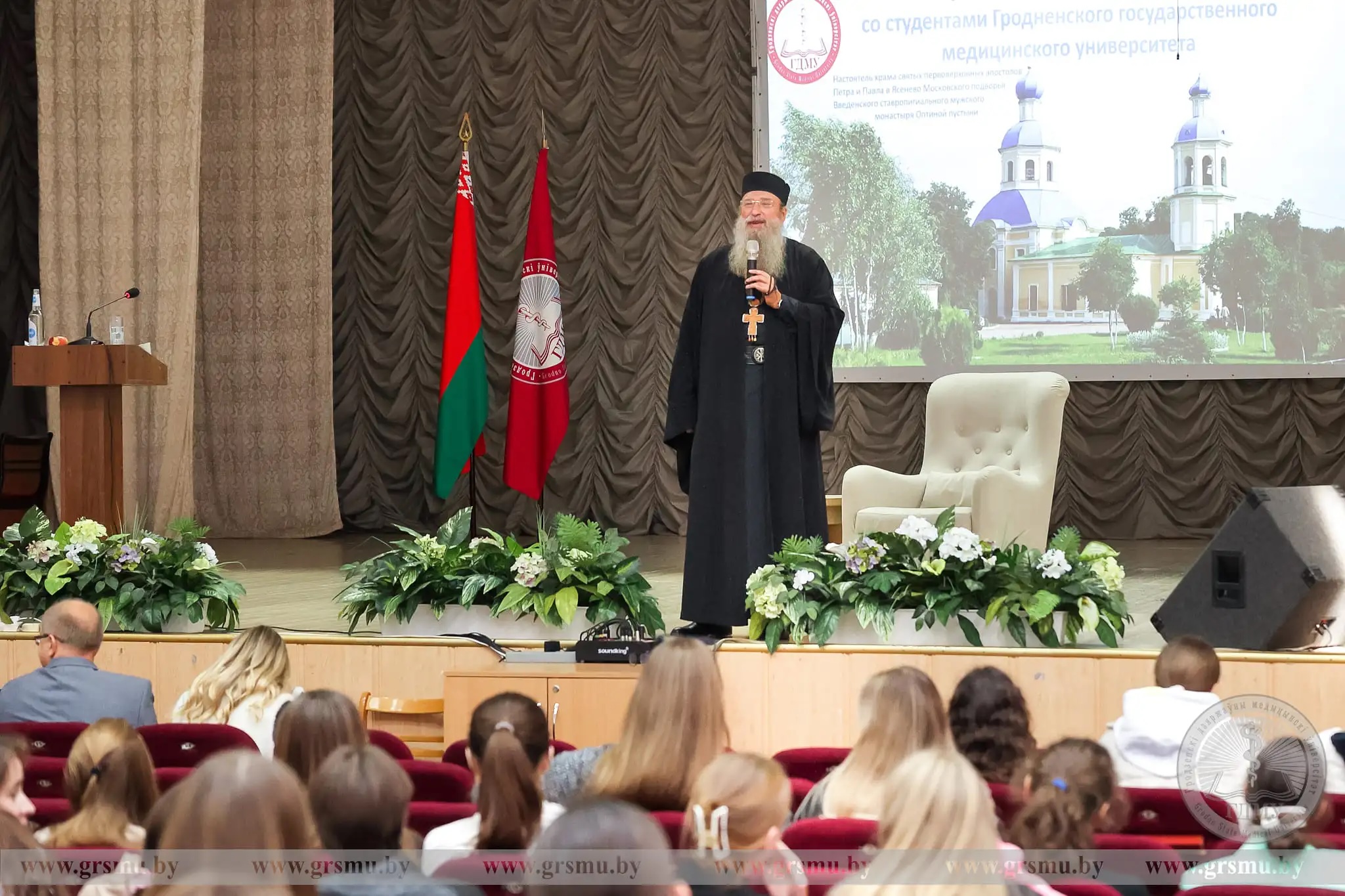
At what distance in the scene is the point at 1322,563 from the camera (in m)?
4.42

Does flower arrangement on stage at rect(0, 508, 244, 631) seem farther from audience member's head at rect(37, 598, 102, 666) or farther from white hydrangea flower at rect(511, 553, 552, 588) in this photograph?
audience member's head at rect(37, 598, 102, 666)

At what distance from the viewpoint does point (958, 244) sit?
9.64m

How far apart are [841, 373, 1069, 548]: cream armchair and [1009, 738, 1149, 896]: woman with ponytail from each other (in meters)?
4.29

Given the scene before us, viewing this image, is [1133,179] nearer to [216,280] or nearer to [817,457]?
[817,457]

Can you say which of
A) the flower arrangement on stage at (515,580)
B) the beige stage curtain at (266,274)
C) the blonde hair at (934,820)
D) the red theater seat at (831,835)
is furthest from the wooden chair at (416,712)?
the beige stage curtain at (266,274)

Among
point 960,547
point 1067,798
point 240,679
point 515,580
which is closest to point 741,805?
point 1067,798

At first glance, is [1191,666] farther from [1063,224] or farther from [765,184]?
[1063,224]

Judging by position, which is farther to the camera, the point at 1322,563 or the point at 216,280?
the point at 216,280

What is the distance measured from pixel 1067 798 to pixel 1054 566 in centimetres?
255

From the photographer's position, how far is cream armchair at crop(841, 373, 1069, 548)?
22.4 ft

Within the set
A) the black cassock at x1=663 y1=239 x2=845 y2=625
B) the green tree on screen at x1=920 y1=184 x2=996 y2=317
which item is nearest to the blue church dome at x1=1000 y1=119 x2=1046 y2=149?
the green tree on screen at x1=920 y1=184 x2=996 y2=317

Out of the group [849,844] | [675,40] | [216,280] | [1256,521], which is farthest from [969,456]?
[216,280]

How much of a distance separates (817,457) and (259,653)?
2.26 meters

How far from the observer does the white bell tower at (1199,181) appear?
29.3 ft
